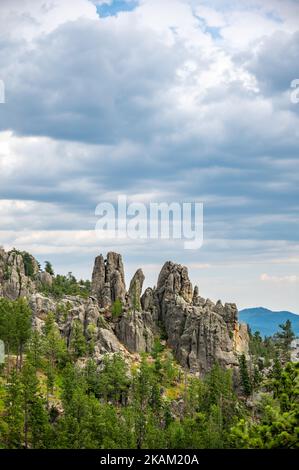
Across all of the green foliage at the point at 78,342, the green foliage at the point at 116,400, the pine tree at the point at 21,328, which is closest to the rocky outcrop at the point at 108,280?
the green foliage at the point at 116,400

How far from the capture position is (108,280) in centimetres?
16775

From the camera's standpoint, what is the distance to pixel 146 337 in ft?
494

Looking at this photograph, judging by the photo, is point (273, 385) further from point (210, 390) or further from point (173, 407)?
Result: point (173, 407)

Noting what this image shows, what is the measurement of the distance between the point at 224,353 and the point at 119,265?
42.0 m

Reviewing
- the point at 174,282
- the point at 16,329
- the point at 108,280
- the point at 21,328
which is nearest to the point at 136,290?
the point at 108,280

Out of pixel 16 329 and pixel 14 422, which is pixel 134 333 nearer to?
pixel 16 329

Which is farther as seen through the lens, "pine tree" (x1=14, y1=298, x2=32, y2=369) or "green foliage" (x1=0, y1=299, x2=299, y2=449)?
"pine tree" (x1=14, y1=298, x2=32, y2=369)

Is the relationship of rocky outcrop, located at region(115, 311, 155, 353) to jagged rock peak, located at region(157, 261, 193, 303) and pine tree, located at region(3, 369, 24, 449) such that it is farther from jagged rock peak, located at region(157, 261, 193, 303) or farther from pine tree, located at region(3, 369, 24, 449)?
pine tree, located at region(3, 369, 24, 449)

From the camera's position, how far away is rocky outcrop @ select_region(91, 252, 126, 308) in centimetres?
16412

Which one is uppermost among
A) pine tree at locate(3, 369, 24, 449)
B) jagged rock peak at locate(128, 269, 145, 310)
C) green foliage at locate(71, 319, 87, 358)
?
jagged rock peak at locate(128, 269, 145, 310)

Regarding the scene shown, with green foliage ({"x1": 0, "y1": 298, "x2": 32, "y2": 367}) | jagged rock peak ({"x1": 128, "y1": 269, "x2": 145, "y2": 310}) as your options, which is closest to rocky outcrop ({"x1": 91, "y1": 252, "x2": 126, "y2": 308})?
jagged rock peak ({"x1": 128, "y1": 269, "x2": 145, "y2": 310})

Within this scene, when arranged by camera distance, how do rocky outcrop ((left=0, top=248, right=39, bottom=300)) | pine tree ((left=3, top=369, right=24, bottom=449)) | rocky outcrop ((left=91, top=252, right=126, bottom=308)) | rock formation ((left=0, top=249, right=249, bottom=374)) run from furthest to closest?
1. rocky outcrop ((left=0, top=248, right=39, bottom=300))
2. rocky outcrop ((left=91, top=252, right=126, bottom=308))
3. rock formation ((left=0, top=249, right=249, bottom=374))
4. pine tree ((left=3, top=369, right=24, bottom=449))

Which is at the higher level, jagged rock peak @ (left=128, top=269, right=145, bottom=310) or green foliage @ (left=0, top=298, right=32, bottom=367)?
jagged rock peak @ (left=128, top=269, right=145, bottom=310)
